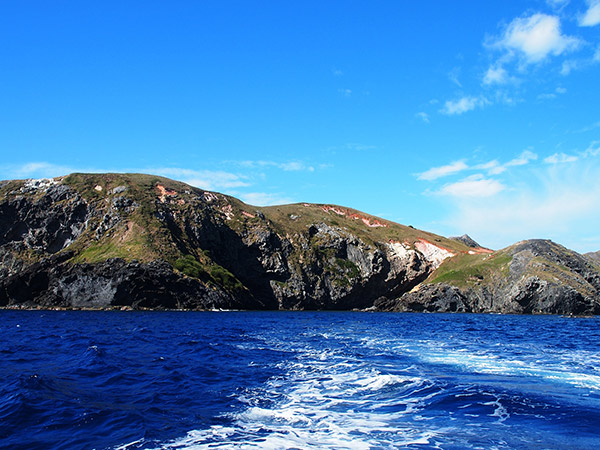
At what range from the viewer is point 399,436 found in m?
12.7

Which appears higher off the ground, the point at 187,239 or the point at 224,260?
the point at 187,239

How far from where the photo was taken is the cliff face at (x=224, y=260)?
311 feet

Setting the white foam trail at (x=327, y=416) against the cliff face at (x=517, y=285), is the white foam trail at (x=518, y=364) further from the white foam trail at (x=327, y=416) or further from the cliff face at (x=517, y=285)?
the cliff face at (x=517, y=285)

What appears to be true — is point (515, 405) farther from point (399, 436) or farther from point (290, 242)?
point (290, 242)

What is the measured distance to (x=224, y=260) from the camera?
12462cm

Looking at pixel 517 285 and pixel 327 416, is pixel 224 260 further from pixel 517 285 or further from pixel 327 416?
pixel 327 416

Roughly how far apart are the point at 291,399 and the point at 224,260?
108995mm

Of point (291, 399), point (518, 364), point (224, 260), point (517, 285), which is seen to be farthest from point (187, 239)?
point (291, 399)

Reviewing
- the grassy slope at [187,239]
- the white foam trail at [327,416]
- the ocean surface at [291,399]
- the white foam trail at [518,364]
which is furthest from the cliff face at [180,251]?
the white foam trail at [327,416]

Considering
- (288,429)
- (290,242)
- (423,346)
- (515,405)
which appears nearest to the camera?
(288,429)

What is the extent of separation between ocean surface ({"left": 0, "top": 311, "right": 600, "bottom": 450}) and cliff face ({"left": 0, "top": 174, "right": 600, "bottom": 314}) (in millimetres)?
67415

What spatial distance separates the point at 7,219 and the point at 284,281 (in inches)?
2880

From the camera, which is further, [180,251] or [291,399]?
[180,251]

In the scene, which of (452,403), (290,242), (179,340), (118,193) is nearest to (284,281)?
(290,242)
